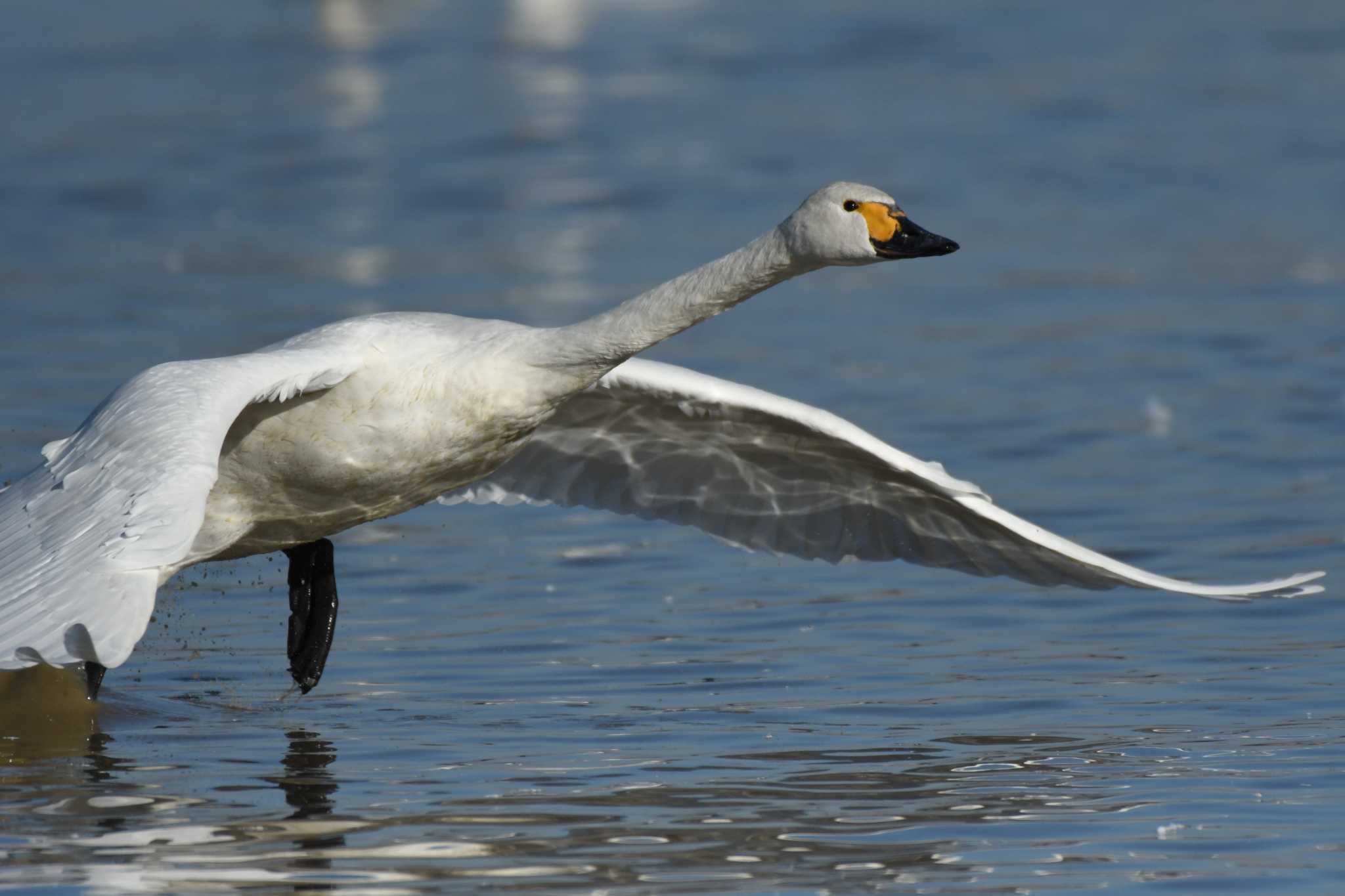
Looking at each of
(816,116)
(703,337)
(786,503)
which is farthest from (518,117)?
(786,503)

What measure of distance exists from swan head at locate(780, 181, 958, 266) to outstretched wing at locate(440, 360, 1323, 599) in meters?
1.08

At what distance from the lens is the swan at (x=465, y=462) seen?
6527mm

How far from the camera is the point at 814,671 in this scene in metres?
9.35

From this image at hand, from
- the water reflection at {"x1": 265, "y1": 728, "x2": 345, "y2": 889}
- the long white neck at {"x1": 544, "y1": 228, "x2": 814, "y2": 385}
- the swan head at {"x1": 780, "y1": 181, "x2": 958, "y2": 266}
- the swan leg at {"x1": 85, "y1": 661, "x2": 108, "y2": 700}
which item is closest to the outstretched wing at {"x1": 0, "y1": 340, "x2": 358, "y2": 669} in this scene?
the swan leg at {"x1": 85, "y1": 661, "x2": 108, "y2": 700}

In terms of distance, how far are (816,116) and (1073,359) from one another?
1186 cm

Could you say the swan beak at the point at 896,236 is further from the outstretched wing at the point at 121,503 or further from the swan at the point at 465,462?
the outstretched wing at the point at 121,503

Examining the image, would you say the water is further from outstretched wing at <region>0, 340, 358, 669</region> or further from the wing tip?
outstretched wing at <region>0, 340, 358, 669</region>

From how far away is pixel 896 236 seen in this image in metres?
8.07

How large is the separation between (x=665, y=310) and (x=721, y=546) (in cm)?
366

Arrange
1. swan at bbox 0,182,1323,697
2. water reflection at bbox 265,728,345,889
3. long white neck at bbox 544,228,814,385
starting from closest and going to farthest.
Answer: swan at bbox 0,182,1323,697 < water reflection at bbox 265,728,345,889 < long white neck at bbox 544,228,814,385

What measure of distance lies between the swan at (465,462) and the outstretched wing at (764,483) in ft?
0.04

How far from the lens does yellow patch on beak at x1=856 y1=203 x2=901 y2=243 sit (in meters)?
8.07

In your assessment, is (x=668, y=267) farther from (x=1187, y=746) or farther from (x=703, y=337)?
(x=1187, y=746)

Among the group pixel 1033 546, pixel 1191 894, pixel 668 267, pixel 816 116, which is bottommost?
pixel 1191 894
